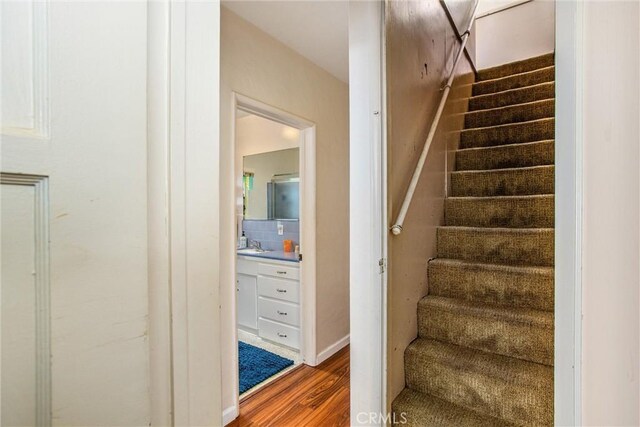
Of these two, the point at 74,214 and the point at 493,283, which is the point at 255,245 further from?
the point at 74,214

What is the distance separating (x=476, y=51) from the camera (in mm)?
3742

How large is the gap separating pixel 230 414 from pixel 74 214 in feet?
6.65

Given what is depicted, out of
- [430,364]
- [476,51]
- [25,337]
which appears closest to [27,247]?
[25,337]

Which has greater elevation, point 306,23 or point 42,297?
point 306,23

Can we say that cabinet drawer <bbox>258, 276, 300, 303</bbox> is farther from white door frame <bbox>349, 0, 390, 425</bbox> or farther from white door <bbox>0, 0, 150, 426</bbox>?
white door <bbox>0, 0, 150, 426</bbox>

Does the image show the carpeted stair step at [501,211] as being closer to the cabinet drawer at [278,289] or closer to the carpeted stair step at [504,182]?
the carpeted stair step at [504,182]

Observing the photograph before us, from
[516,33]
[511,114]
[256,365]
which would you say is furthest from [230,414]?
[516,33]

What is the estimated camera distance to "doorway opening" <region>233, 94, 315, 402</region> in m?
2.49

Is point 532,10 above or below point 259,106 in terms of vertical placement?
above

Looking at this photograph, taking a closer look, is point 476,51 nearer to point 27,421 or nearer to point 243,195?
point 243,195

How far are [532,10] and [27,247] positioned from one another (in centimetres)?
470

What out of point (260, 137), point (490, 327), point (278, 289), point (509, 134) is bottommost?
point (278, 289)

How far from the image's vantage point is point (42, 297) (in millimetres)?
287
